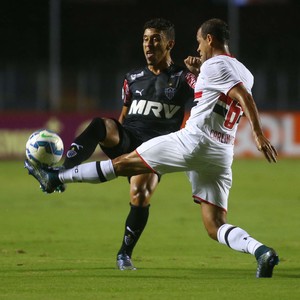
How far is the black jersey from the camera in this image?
878 centimetres

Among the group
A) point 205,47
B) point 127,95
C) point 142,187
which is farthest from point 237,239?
point 127,95

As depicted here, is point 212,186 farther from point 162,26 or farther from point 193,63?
point 162,26

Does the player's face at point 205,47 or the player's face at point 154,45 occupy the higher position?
the player's face at point 205,47

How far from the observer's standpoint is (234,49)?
3272cm

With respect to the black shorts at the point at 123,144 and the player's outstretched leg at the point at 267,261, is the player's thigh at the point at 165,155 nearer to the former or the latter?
the black shorts at the point at 123,144

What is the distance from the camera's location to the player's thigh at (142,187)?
8484 mm

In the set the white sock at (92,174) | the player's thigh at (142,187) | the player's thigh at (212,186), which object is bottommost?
the player's thigh at (142,187)

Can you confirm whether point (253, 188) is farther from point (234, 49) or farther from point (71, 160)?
point (234, 49)

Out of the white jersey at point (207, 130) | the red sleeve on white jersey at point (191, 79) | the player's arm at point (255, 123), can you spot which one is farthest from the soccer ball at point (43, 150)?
the player's arm at point (255, 123)

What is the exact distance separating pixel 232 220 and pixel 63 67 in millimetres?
22766

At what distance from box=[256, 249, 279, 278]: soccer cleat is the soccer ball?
204 cm

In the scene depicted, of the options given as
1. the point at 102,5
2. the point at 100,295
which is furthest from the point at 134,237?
the point at 102,5

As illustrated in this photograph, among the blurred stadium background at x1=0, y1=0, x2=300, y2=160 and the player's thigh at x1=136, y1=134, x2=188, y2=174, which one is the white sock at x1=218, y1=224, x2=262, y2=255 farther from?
the blurred stadium background at x1=0, y1=0, x2=300, y2=160

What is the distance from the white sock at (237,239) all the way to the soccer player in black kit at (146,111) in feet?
3.41
